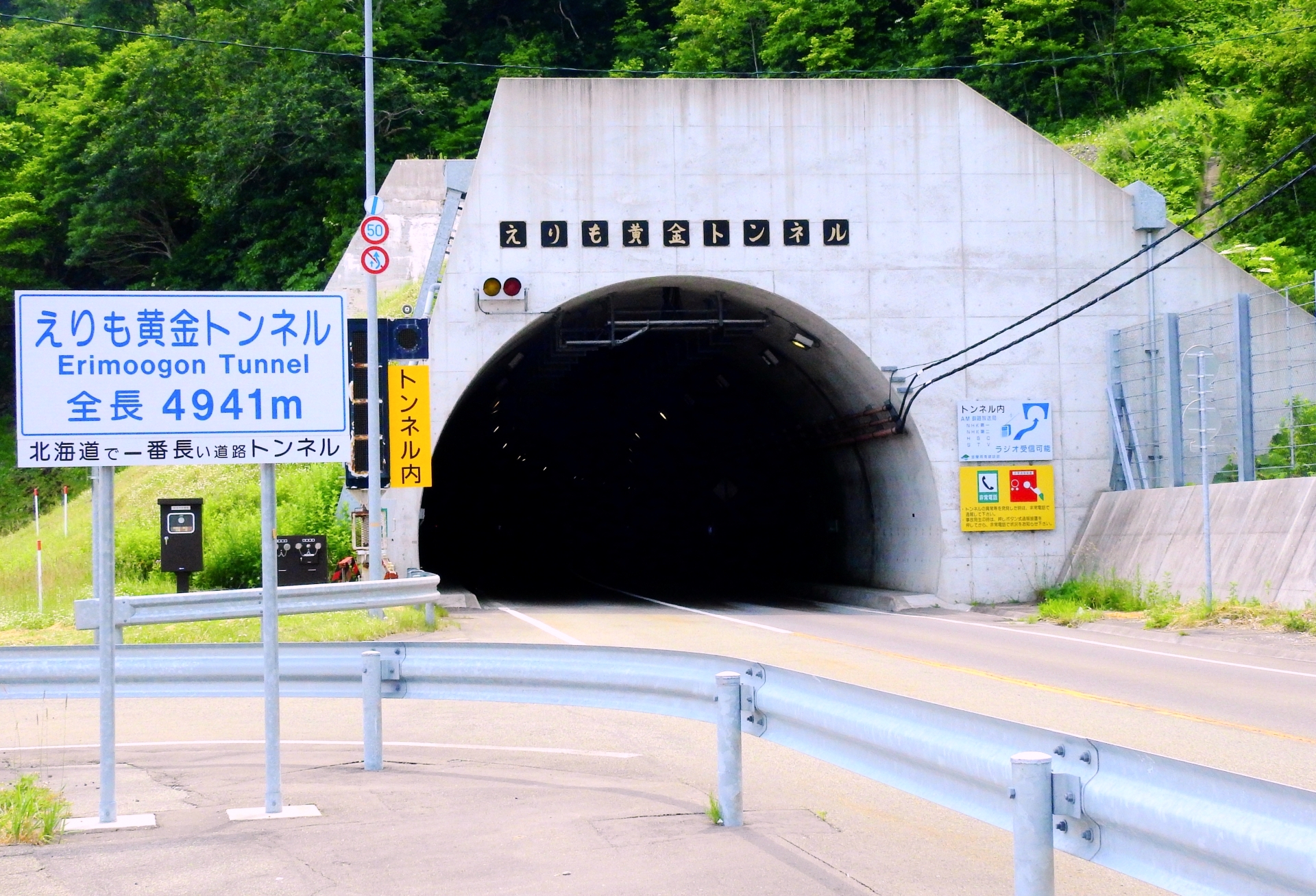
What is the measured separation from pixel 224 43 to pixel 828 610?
130 ft

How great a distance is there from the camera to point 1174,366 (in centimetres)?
2733

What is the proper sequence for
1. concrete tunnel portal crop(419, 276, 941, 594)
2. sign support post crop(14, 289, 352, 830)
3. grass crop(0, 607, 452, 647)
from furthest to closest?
concrete tunnel portal crop(419, 276, 941, 594) → grass crop(0, 607, 452, 647) → sign support post crop(14, 289, 352, 830)

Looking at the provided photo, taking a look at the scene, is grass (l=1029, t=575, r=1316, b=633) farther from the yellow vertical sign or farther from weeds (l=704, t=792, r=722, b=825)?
weeds (l=704, t=792, r=722, b=825)

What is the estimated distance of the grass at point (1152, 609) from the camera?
64.9ft

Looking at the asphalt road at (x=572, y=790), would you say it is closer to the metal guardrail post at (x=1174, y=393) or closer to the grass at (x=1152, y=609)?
the grass at (x=1152, y=609)

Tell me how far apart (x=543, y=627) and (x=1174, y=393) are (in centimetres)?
1325

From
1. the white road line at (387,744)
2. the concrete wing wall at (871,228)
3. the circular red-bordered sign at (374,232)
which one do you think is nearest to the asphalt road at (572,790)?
the white road line at (387,744)

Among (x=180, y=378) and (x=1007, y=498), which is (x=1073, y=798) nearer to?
(x=180, y=378)

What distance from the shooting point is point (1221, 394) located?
27.6 m

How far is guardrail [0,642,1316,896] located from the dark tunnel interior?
19988 mm

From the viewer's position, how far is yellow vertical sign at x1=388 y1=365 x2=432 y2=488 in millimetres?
25406

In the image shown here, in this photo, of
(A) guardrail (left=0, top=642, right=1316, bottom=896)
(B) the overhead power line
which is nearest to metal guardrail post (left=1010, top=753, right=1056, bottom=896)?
(A) guardrail (left=0, top=642, right=1316, bottom=896)

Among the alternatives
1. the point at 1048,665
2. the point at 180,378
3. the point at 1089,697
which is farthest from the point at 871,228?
the point at 180,378

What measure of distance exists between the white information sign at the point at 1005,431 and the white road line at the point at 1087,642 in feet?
12.7
